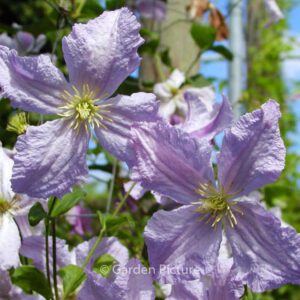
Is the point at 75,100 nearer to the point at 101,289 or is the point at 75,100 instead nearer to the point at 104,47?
the point at 104,47

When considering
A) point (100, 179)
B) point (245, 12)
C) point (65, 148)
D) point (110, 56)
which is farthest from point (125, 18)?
point (245, 12)

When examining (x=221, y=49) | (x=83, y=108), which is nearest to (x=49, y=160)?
(x=83, y=108)

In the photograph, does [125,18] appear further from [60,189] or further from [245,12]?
[245,12]

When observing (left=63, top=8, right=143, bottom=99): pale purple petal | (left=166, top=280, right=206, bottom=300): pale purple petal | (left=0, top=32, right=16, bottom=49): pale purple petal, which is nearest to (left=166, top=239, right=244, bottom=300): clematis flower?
(left=166, top=280, right=206, bottom=300): pale purple petal

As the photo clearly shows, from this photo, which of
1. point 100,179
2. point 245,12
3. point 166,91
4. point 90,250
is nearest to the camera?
point 90,250

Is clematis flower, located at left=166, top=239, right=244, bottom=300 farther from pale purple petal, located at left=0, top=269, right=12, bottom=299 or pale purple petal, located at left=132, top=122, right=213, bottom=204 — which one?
pale purple petal, located at left=0, top=269, right=12, bottom=299

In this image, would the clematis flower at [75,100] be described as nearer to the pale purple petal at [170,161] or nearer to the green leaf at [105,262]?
the pale purple petal at [170,161]
